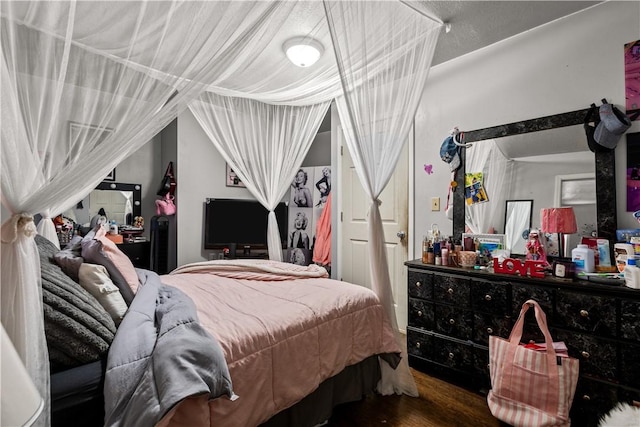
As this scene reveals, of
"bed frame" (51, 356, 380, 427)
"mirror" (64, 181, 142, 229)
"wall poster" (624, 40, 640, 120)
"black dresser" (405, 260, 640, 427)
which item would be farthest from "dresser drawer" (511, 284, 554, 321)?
"mirror" (64, 181, 142, 229)

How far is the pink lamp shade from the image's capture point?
2078 mm

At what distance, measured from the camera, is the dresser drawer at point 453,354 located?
2168 millimetres

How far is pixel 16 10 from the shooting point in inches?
40.4

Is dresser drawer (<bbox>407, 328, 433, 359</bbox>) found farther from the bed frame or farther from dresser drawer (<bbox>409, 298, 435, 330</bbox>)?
the bed frame

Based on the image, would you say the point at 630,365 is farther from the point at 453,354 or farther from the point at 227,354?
the point at 227,354

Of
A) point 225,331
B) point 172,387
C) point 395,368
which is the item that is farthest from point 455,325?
point 172,387

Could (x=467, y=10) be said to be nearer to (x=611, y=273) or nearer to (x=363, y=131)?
(x=363, y=131)

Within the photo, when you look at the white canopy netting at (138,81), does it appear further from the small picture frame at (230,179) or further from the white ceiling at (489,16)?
the small picture frame at (230,179)

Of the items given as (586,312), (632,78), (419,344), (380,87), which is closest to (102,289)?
(380,87)

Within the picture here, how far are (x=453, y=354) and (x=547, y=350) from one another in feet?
2.15

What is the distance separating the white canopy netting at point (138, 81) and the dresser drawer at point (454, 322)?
41 centimetres

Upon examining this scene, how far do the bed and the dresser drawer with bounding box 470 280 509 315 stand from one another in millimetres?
636

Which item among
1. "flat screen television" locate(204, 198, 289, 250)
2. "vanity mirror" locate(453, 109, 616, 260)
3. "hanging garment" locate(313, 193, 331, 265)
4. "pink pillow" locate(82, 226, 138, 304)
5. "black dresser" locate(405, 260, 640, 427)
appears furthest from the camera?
"hanging garment" locate(313, 193, 331, 265)

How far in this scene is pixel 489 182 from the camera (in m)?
2.54
